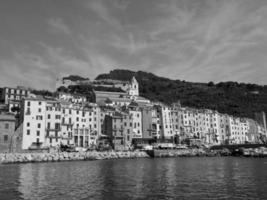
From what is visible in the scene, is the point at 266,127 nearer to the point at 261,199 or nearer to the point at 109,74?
the point at 109,74

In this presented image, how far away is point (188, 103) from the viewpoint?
5802 inches

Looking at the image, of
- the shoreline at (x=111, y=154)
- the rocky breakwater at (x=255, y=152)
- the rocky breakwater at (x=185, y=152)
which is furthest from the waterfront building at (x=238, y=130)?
the rocky breakwater at (x=255, y=152)

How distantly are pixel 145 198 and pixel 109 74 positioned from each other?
166 meters

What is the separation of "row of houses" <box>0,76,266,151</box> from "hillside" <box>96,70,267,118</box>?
31154 mm

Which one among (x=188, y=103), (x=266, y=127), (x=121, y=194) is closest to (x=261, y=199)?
(x=121, y=194)

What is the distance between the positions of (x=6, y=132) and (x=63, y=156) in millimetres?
14682

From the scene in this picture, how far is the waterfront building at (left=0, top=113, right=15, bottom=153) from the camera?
63772 mm

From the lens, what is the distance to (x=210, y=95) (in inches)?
6511

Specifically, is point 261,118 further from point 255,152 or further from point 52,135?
point 52,135

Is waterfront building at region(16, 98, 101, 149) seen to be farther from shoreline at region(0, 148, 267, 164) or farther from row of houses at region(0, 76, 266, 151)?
shoreline at region(0, 148, 267, 164)

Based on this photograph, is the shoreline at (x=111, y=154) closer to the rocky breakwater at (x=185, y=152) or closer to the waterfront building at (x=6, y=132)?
the rocky breakwater at (x=185, y=152)

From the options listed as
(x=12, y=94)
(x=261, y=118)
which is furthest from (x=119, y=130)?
(x=261, y=118)

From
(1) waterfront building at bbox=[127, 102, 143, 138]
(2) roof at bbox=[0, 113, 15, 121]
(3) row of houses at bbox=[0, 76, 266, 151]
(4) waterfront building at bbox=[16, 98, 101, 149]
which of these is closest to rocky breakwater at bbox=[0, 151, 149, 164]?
(3) row of houses at bbox=[0, 76, 266, 151]

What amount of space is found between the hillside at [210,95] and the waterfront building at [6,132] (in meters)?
85.3
